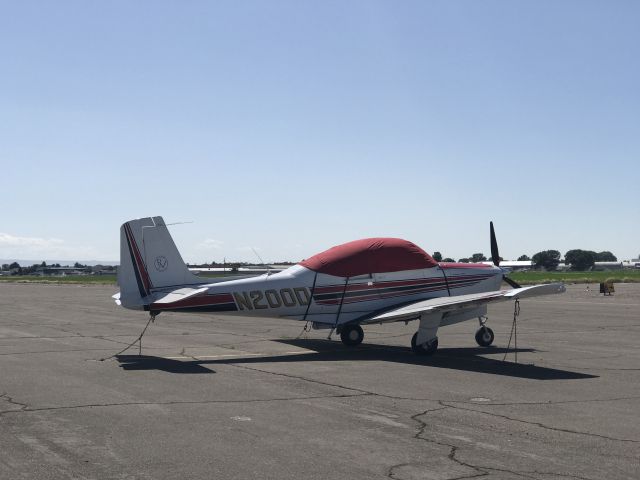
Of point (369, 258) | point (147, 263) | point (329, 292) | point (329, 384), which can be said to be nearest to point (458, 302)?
point (369, 258)

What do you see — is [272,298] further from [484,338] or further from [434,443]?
[434,443]

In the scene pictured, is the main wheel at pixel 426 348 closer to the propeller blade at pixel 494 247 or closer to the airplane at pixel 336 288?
the airplane at pixel 336 288

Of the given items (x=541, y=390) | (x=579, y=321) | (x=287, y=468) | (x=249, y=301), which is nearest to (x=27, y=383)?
(x=249, y=301)

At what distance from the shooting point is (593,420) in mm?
10422

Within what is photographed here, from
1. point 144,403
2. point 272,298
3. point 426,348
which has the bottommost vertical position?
point 144,403

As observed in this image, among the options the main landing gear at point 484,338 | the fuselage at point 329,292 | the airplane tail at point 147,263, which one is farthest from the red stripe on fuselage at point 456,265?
the airplane tail at point 147,263

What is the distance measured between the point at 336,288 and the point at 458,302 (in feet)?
11.3

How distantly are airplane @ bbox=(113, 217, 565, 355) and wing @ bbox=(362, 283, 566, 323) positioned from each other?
0.03 meters

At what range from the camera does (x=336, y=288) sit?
20.0 m

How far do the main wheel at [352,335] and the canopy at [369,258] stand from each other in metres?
1.48

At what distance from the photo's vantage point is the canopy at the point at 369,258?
2012 cm

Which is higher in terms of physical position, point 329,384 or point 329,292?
point 329,292

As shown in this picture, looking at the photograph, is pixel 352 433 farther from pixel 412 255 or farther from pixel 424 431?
pixel 412 255

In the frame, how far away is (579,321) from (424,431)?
2091cm
